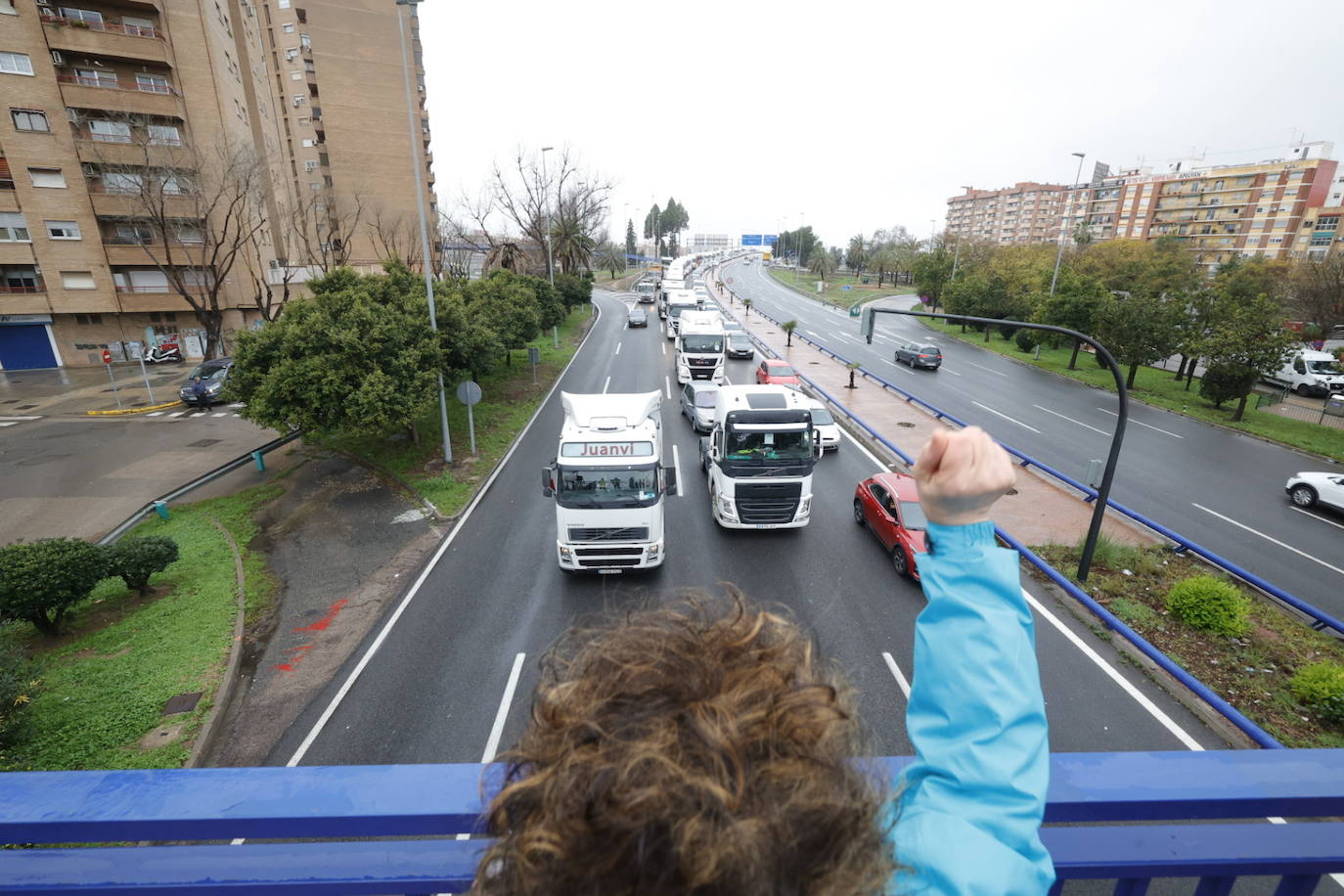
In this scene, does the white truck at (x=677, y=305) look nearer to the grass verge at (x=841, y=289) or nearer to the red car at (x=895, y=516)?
the grass verge at (x=841, y=289)

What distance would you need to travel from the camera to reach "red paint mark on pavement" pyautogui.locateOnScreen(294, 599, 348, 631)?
10062 mm

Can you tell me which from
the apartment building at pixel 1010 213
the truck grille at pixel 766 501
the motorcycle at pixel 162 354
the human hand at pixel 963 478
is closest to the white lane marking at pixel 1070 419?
the truck grille at pixel 766 501

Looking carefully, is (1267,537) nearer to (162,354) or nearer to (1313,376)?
(1313,376)

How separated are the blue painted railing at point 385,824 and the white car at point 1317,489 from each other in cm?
2120

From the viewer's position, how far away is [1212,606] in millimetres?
9625

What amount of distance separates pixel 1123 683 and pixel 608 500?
8.52 meters

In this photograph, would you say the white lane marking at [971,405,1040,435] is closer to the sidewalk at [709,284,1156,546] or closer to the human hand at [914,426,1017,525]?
the sidewalk at [709,284,1156,546]

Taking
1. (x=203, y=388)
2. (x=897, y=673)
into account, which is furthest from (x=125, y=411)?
(x=897, y=673)

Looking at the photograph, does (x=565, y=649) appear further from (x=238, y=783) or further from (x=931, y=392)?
(x=931, y=392)

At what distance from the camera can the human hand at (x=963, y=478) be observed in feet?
3.74

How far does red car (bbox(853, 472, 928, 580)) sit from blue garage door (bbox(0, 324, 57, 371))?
45767mm

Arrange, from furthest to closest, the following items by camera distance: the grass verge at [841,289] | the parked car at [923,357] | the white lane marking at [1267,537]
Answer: the grass verge at [841,289], the parked car at [923,357], the white lane marking at [1267,537]

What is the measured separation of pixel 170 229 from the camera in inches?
1264

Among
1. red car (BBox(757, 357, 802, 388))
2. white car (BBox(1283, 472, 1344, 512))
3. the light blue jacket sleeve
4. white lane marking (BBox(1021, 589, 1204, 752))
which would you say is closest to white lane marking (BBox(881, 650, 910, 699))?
white lane marking (BBox(1021, 589, 1204, 752))
